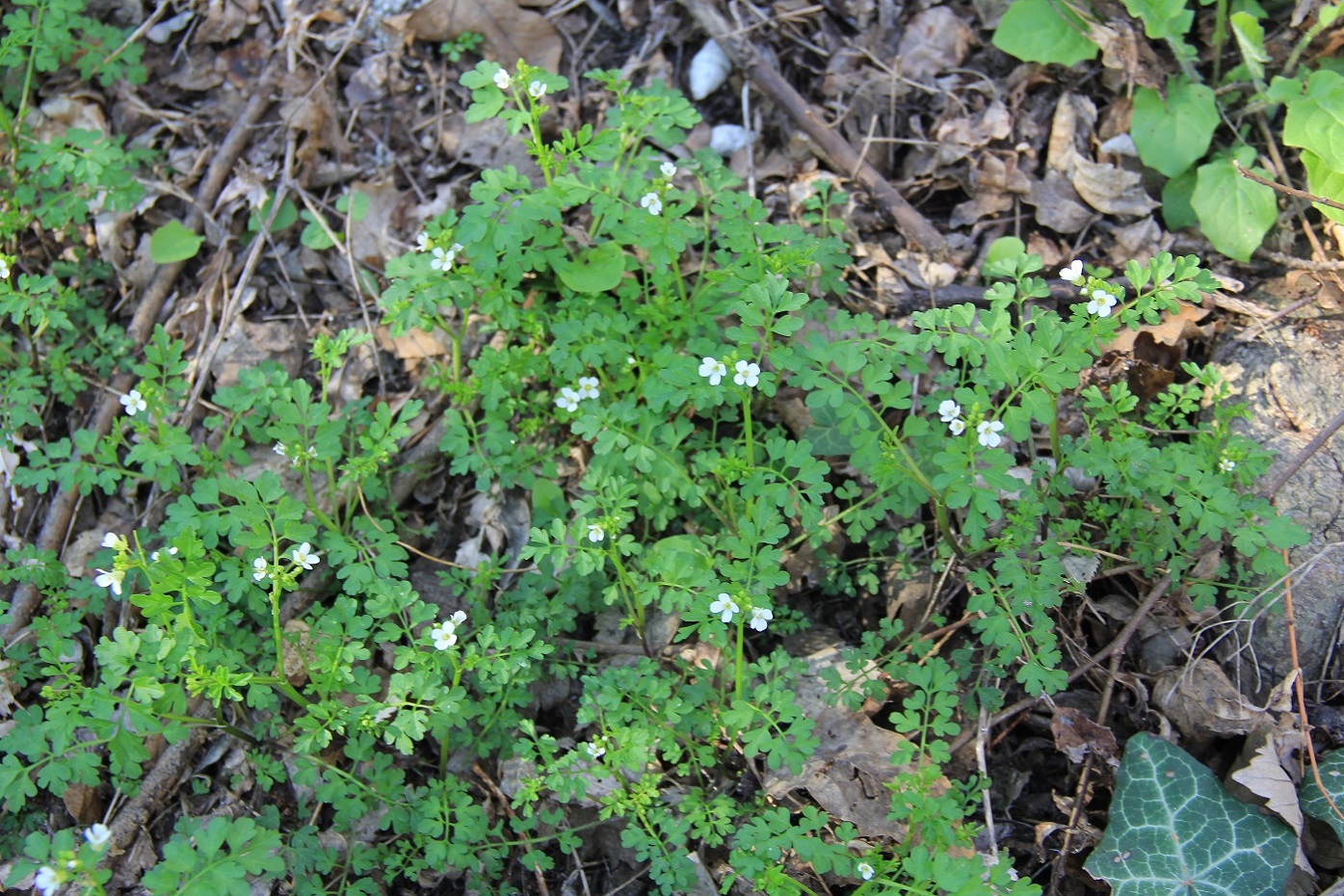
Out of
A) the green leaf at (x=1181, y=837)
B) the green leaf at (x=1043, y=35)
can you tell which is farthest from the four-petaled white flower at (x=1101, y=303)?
the green leaf at (x=1043, y=35)

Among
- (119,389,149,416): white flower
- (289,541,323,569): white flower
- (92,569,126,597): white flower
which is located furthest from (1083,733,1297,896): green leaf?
(119,389,149,416): white flower

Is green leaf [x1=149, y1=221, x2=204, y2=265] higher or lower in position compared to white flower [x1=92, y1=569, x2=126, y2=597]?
higher

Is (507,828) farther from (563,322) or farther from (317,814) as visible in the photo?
(563,322)

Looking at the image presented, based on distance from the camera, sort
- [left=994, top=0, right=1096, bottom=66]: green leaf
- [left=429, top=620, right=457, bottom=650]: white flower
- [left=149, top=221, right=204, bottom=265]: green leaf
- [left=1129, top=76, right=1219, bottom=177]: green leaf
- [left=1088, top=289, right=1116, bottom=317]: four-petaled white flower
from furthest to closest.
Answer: [left=149, top=221, right=204, bottom=265]: green leaf → [left=994, top=0, right=1096, bottom=66]: green leaf → [left=1129, top=76, right=1219, bottom=177]: green leaf → [left=429, top=620, right=457, bottom=650]: white flower → [left=1088, top=289, right=1116, bottom=317]: four-petaled white flower

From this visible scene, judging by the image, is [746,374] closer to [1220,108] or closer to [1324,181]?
[1324,181]

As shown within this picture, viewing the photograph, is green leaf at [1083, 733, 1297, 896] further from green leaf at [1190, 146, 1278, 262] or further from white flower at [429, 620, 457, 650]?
white flower at [429, 620, 457, 650]

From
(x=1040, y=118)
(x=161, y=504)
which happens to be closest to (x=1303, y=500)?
(x=1040, y=118)
